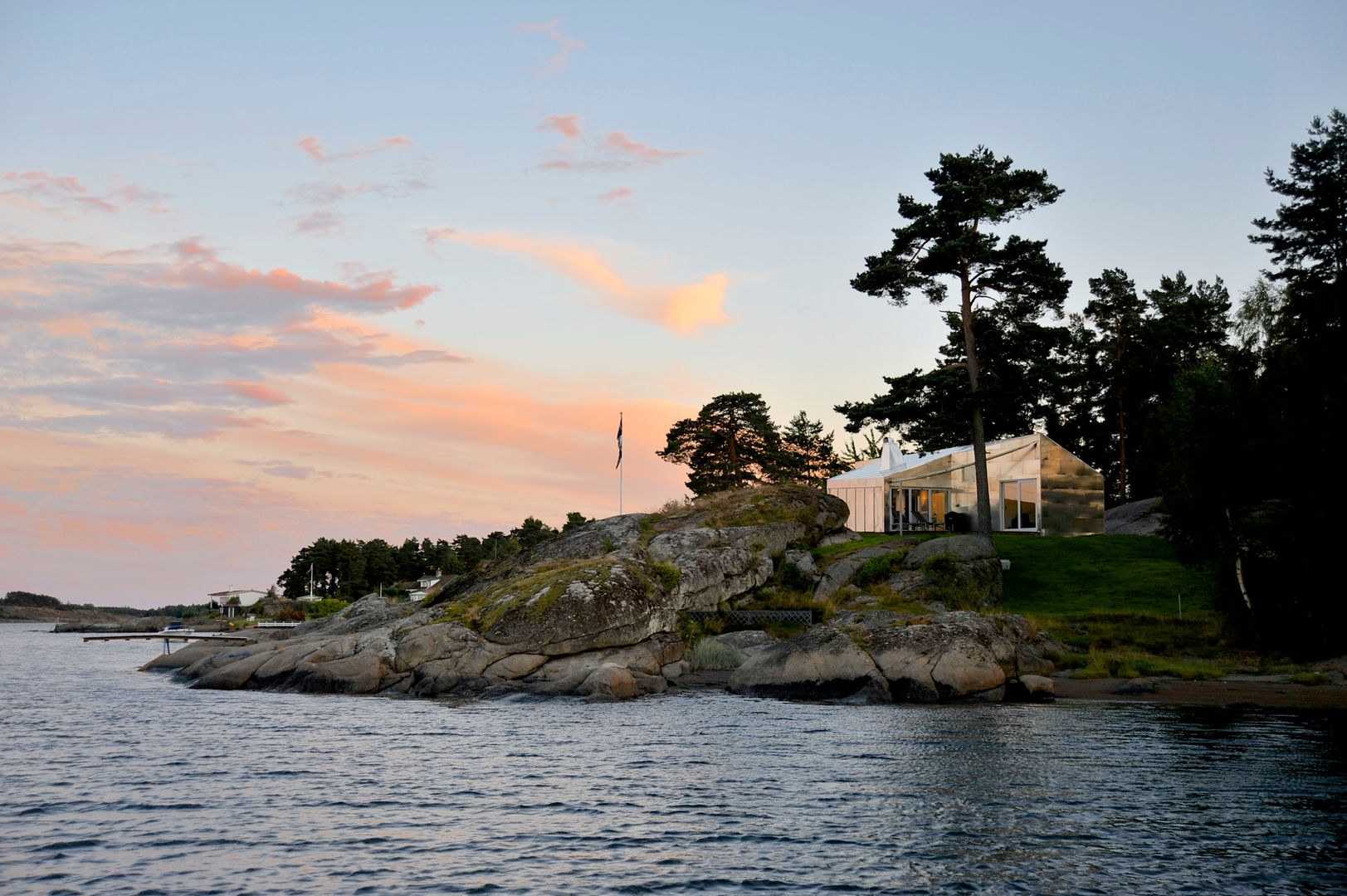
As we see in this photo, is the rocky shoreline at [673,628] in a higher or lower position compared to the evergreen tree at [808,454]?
lower

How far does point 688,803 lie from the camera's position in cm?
1888

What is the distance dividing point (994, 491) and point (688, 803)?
5085 centimetres

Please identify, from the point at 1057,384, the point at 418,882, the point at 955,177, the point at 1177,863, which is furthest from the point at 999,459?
the point at 418,882

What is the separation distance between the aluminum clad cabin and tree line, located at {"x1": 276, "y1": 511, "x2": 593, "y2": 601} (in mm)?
80511

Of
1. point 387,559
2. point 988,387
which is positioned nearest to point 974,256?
point 988,387

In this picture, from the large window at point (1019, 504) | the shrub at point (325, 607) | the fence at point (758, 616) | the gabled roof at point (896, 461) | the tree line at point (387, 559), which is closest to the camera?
the fence at point (758, 616)

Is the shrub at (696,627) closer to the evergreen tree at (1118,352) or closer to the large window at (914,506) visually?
the large window at (914,506)

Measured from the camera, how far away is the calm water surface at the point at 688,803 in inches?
553

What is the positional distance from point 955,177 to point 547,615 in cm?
3150

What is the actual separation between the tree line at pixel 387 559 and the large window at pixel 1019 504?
85.0 meters

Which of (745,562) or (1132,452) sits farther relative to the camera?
(1132,452)

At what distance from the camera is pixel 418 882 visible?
44.9 feet

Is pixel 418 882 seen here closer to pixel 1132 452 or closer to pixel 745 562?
pixel 745 562

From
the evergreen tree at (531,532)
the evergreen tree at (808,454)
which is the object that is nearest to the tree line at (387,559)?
the evergreen tree at (531,532)
